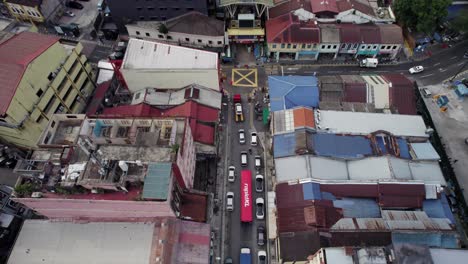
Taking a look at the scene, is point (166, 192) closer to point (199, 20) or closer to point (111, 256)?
point (111, 256)

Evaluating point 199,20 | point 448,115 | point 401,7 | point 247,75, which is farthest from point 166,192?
point 401,7

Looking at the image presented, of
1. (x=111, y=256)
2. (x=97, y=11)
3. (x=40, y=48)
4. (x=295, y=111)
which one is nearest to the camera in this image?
(x=111, y=256)

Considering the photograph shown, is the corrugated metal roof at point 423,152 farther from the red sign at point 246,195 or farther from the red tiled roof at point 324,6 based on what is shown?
the red tiled roof at point 324,6

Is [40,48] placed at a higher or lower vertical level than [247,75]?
lower

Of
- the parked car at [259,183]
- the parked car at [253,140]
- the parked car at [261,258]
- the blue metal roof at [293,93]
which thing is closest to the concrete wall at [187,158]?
the parked car at [259,183]

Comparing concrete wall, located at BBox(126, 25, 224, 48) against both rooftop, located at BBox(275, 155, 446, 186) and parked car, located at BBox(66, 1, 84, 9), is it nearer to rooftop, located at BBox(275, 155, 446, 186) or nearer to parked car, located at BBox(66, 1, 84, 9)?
parked car, located at BBox(66, 1, 84, 9)

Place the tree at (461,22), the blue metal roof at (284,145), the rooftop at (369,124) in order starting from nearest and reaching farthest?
1. the blue metal roof at (284,145)
2. the rooftop at (369,124)
3. the tree at (461,22)
